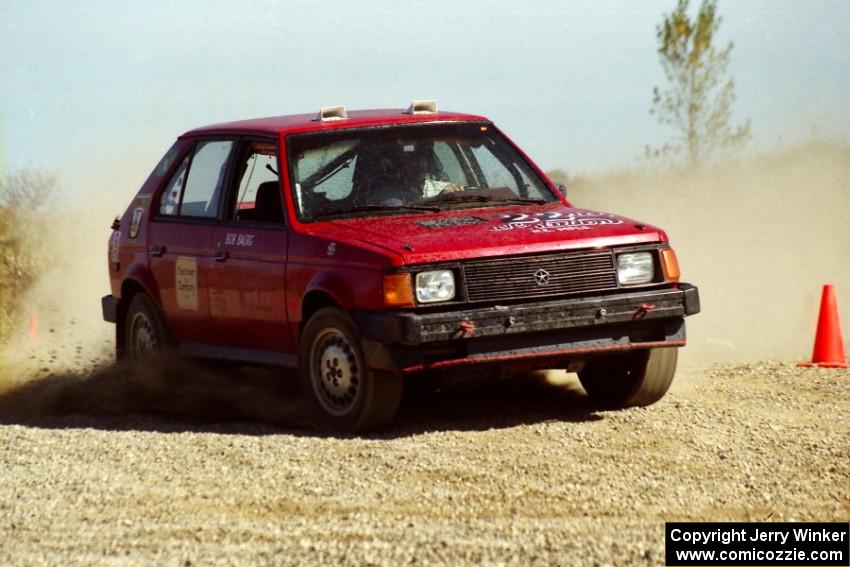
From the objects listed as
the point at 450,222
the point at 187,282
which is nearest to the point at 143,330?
the point at 187,282

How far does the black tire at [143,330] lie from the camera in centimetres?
1019

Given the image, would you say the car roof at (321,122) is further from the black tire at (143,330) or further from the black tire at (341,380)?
the black tire at (341,380)

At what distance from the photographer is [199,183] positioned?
9.95m

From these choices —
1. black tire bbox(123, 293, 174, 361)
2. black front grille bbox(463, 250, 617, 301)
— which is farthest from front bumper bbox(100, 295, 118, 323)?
black front grille bbox(463, 250, 617, 301)

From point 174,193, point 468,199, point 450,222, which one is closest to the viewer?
point 450,222

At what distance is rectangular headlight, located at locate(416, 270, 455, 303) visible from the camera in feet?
25.7

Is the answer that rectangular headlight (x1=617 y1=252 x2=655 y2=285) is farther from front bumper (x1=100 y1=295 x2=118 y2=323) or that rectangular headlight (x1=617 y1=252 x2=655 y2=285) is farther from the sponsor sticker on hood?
front bumper (x1=100 y1=295 x2=118 y2=323)

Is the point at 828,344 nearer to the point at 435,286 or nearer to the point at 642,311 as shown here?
the point at 642,311

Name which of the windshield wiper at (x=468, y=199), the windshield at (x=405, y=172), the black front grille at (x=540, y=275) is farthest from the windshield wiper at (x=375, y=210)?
the black front grille at (x=540, y=275)

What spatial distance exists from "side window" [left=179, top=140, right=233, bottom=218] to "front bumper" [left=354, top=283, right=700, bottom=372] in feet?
6.70

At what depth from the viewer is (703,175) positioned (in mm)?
30297

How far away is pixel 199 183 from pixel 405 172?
5.17 ft

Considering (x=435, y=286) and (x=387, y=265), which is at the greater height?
(x=387, y=265)

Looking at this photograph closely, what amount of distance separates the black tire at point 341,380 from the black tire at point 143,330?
1.93 metres
